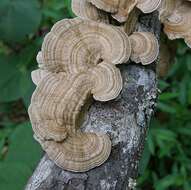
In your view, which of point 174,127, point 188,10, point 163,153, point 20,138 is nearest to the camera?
point 188,10

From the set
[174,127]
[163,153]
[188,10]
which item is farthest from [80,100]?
[174,127]

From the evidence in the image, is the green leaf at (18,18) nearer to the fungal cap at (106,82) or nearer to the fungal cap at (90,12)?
the fungal cap at (90,12)

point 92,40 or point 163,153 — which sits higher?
point 92,40

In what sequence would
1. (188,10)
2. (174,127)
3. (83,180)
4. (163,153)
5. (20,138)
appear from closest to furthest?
(83,180), (188,10), (20,138), (163,153), (174,127)

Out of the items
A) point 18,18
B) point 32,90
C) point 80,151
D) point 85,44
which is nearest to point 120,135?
point 80,151

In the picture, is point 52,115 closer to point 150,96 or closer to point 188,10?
point 150,96

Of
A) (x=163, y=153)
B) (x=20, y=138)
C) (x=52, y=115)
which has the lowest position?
(x=163, y=153)
